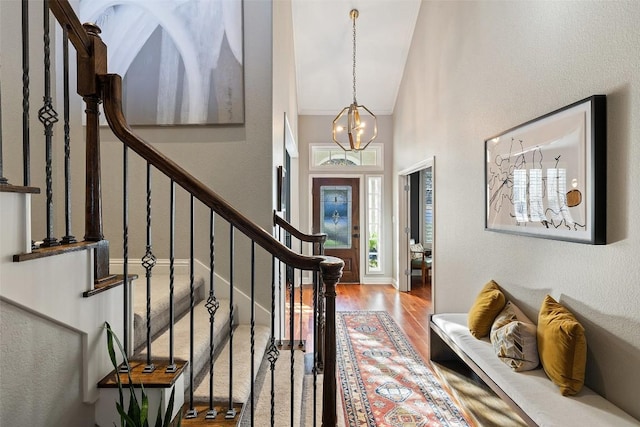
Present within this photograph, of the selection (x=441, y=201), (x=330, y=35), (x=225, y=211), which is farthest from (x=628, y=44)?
(x=330, y=35)

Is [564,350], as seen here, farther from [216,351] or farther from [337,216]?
[337,216]

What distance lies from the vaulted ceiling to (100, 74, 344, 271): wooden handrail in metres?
3.98

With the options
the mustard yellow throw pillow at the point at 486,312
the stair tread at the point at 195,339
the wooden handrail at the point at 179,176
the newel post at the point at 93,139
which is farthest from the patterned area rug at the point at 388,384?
the newel post at the point at 93,139

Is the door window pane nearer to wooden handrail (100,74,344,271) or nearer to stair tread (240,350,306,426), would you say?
stair tread (240,350,306,426)

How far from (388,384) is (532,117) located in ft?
Result: 7.40

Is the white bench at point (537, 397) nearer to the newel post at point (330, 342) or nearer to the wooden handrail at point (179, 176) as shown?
the newel post at point (330, 342)

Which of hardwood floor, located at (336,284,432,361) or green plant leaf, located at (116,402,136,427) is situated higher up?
green plant leaf, located at (116,402,136,427)

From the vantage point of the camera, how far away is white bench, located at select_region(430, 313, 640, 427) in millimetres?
1563

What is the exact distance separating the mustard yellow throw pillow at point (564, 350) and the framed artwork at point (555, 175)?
→ 1.47 ft

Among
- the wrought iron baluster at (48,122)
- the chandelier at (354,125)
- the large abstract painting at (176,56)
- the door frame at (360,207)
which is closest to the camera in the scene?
the wrought iron baluster at (48,122)

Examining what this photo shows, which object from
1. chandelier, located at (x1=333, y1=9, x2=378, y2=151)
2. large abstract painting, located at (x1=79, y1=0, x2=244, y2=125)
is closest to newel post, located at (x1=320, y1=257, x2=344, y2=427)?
large abstract painting, located at (x1=79, y1=0, x2=244, y2=125)

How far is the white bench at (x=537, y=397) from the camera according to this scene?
61.6 inches

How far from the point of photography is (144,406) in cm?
112

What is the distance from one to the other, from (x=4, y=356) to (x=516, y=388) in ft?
7.31
